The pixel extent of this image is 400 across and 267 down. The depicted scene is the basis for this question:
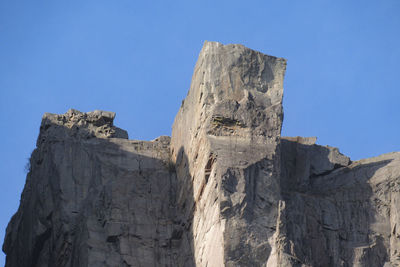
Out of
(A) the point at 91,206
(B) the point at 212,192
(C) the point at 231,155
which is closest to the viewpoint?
(B) the point at 212,192

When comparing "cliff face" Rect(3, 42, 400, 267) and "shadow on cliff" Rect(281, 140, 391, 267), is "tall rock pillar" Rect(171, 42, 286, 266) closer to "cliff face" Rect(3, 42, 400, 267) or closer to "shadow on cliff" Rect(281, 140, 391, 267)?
"cliff face" Rect(3, 42, 400, 267)

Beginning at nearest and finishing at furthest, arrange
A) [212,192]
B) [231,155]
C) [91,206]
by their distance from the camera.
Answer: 1. [212,192]
2. [231,155]
3. [91,206]

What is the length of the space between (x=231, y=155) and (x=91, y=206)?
16.9 feet

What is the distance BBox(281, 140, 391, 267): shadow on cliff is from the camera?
125 ft

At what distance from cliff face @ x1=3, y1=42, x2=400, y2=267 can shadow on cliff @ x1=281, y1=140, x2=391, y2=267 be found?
0.14 ft

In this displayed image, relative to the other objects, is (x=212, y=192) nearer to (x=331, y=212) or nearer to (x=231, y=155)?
(x=231, y=155)

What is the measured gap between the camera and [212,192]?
3681 centimetres

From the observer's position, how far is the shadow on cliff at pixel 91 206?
3891 cm

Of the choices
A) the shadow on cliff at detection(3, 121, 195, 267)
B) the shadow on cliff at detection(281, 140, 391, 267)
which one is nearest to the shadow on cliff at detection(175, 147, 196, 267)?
the shadow on cliff at detection(3, 121, 195, 267)

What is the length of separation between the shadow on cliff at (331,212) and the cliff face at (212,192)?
42 millimetres

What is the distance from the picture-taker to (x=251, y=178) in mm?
36750

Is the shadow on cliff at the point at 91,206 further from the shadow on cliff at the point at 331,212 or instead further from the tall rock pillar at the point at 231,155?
the shadow on cliff at the point at 331,212

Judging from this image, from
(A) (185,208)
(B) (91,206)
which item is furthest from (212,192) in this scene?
(B) (91,206)

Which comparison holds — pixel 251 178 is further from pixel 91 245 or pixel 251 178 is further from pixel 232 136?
pixel 91 245
